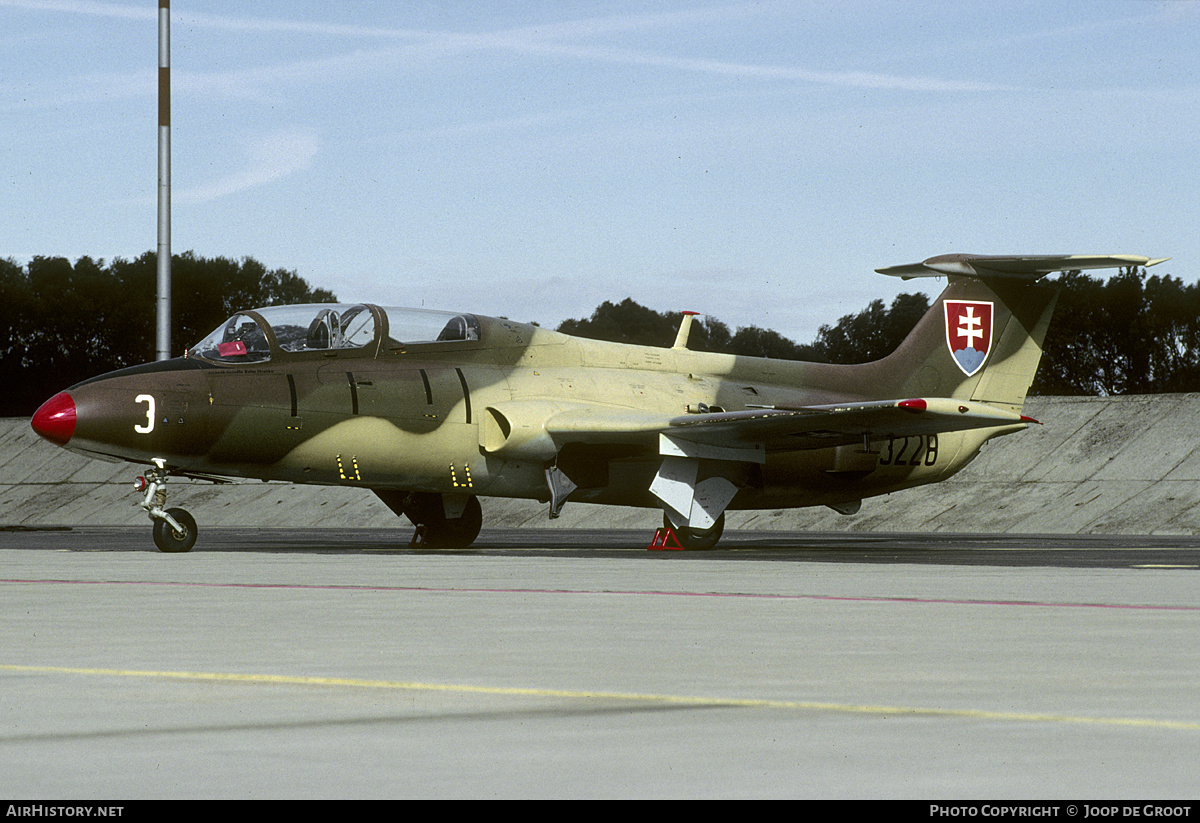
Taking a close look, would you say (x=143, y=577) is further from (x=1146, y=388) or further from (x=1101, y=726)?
(x=1146, y=388)

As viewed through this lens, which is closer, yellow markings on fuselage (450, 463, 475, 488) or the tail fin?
yellow markings on fuselage (450, 463, 475, 488)

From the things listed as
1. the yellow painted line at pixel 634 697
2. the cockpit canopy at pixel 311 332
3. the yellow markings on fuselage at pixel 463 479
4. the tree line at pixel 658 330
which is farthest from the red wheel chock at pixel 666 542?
the tree line at pixel 658 330

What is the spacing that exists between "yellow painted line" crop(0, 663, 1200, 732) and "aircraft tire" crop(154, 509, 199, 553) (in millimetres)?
12789

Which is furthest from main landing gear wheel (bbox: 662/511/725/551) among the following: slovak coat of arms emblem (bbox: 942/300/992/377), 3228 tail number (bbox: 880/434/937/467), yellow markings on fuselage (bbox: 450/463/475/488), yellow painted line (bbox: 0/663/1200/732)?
yellow painted line (bbox: 0/663/1200/732)

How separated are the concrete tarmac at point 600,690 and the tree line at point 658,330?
2217 inches

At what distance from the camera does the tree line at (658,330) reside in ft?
234

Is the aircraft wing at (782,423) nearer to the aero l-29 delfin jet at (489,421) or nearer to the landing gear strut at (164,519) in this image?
the aero l-29 delfin jet at (489,421)

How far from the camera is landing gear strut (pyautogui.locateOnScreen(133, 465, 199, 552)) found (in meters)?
19.6

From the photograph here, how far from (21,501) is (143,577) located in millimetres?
36994

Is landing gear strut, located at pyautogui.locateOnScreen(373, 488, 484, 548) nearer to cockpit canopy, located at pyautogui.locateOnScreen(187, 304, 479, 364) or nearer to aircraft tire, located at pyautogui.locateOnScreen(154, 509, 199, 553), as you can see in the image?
cockpit canopy, located at pyautogui.locateOnScreen(187, 304, 479, 364)

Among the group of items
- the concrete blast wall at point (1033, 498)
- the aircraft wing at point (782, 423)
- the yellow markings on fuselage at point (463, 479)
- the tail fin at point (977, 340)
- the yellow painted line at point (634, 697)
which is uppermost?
the tail fin at point (977, 340)

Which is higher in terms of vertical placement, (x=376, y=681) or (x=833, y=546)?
(x=376, y=681)
